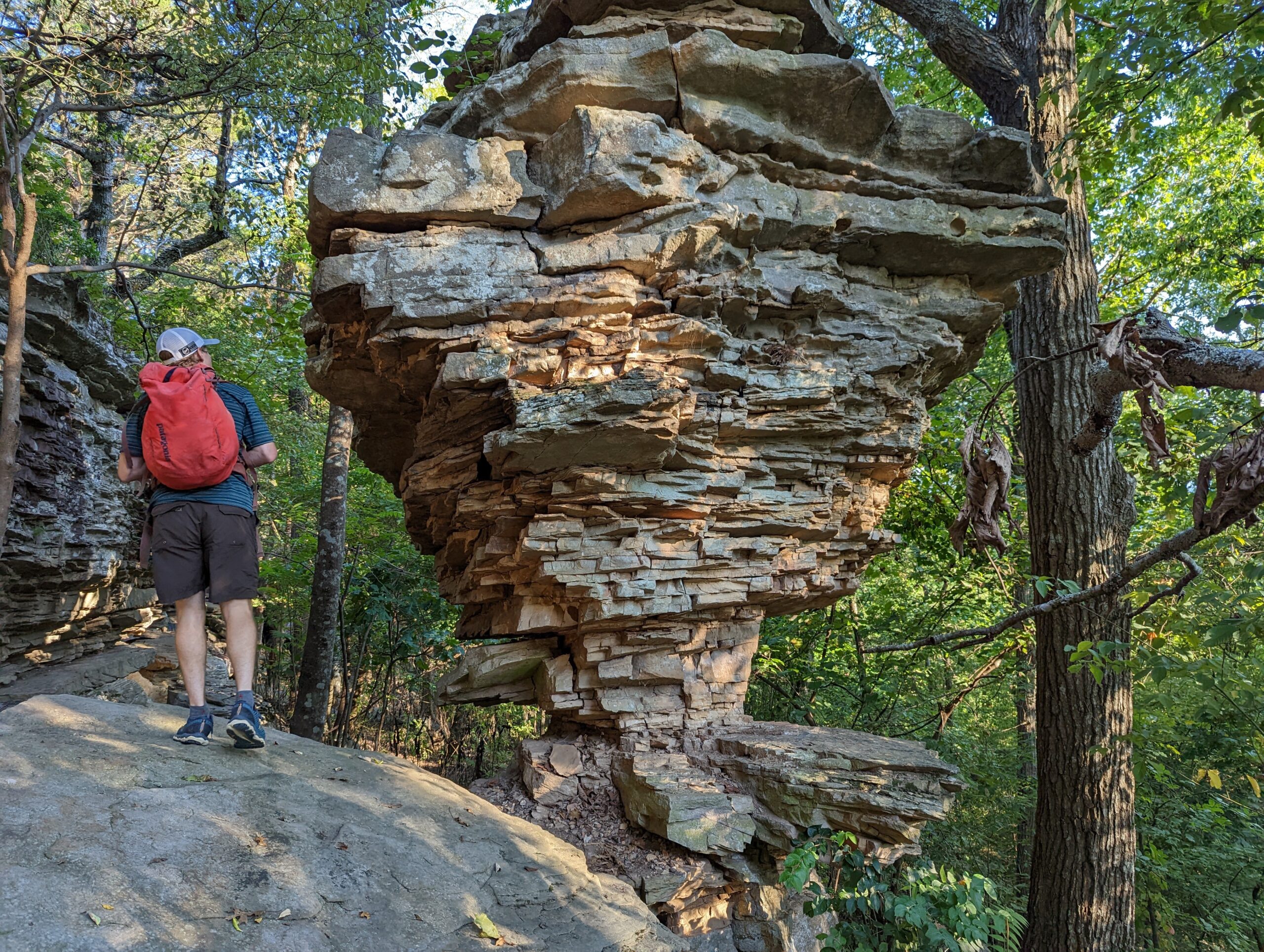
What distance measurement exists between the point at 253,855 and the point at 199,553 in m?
1.55

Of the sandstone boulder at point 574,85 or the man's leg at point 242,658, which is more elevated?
the sandstone boulder at point 574,85

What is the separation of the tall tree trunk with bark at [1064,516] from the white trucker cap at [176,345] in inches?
216

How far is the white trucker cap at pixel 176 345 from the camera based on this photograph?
3.82 m

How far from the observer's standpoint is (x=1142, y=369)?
295cm

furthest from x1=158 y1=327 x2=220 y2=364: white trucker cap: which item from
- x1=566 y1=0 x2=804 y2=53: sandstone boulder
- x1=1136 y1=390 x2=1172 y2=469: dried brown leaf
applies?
x1=1136 y1=390 x2=1172 y2=469: dried brown leaf

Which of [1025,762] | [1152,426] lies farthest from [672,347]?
[1025,762]

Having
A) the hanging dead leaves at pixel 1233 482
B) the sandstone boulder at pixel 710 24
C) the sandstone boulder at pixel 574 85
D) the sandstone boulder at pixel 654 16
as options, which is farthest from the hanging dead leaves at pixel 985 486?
the sandstone boulder at pixel 654 16

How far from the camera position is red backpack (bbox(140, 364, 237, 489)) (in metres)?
3.64

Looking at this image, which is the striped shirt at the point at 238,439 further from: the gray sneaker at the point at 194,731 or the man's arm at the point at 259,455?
the gray sneaker at the point at 194,731

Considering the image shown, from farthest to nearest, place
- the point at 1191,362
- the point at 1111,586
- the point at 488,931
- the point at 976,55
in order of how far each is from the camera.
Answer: the point at 976,55, the point at 1111,586, the point at 488,931, the point at 1191,362

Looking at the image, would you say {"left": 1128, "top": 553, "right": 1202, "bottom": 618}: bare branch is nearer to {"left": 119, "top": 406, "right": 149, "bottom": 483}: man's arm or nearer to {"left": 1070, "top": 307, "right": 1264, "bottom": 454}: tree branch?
{"left": 1070, "top": 307, "right": 1264, "bottom": 454}: tree branch

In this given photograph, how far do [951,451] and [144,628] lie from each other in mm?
10265

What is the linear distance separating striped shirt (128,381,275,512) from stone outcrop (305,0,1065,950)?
1015 millimetres

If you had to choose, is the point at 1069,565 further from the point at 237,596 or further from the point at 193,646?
the point at 193,646
